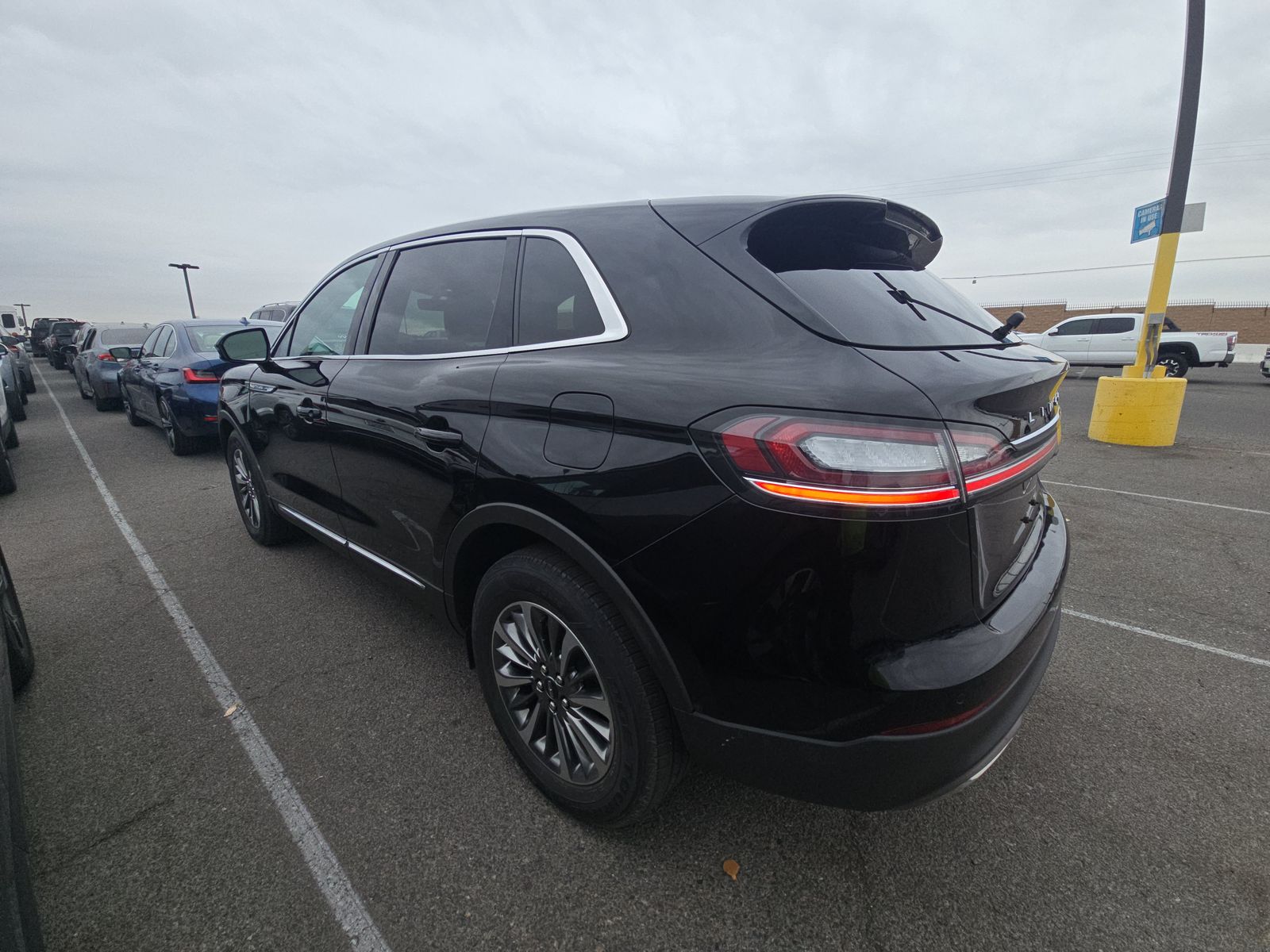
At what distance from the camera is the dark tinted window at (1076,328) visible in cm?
1902

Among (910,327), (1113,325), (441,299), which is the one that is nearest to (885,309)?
(910,327)

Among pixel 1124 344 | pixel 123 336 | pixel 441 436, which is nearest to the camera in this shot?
pixel 441 436

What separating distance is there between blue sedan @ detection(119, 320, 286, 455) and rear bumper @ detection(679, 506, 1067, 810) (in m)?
→ 6.80

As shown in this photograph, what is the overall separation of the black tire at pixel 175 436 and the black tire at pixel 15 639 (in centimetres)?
531

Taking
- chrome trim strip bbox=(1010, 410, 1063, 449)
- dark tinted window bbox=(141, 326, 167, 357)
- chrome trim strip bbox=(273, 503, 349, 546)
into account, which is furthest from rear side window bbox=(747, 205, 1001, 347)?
dark tinted window bbox=(141, 326, 167, 357)

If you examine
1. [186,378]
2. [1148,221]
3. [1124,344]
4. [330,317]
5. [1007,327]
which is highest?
[1148,221]

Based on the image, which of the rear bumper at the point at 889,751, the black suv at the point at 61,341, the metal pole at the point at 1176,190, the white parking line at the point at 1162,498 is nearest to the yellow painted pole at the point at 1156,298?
the metal pole at the point at 1176,190

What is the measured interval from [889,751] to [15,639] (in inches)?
133

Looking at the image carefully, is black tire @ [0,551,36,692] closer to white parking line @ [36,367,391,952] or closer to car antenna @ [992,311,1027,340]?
white parking line @ [36,367,391,952]

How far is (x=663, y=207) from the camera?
1881 mm

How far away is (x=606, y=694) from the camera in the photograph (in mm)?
1690

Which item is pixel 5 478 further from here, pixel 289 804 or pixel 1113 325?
pixel 1113 325

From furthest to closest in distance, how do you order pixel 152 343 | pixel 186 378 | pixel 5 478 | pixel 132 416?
pixel 132 416
pixel 152 343
pixel 186 378
pixel 5 478

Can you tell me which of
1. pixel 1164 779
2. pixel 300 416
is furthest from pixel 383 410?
pixel 1164 779
